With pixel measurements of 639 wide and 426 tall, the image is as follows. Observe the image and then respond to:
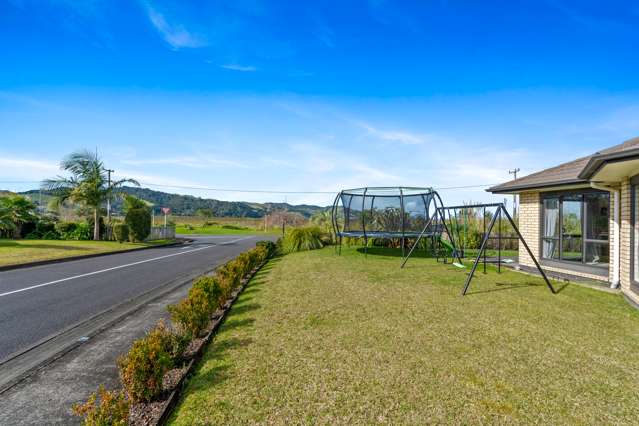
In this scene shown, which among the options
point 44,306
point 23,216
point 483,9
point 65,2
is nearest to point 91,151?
point 23,216

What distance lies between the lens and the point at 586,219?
26.1 ft

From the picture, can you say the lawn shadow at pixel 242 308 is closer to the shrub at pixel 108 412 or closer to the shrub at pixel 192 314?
the shrub at pixel 192 314

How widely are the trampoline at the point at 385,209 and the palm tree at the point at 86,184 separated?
15877 mm

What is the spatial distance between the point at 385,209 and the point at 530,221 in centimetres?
586

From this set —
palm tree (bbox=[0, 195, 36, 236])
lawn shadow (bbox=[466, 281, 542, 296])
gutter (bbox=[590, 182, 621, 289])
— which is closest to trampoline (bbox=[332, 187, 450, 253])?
lawn shadow (bbox=[466, 281, 542, 296])

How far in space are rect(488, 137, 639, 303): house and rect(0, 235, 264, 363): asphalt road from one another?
25.8 ft

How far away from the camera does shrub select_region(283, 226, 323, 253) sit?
14844 mm

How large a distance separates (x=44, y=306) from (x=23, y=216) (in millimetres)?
21323

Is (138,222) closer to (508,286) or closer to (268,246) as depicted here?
(268,246)

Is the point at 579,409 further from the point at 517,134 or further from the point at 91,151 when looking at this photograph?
the point at 91,151

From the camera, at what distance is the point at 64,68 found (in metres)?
11.2

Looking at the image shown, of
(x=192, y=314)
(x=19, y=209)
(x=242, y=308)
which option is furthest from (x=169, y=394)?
(x=19, y=209)

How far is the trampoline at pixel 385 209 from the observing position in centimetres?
1334

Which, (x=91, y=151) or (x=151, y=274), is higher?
(x=91, y=151)
